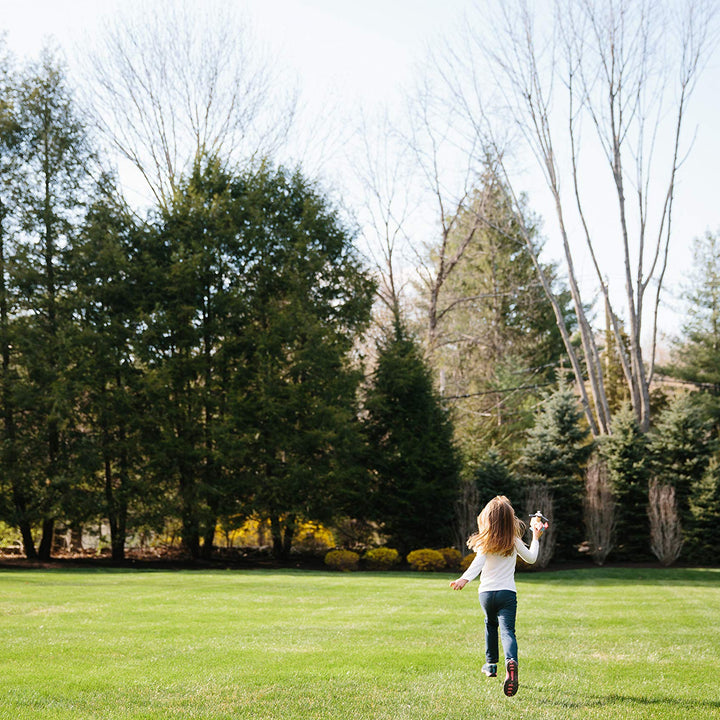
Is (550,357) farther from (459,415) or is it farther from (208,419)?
(208,419)

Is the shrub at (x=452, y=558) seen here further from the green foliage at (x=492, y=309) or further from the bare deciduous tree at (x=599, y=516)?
the green foliage at (x=492, y=309)

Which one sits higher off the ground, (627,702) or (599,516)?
(599,516)

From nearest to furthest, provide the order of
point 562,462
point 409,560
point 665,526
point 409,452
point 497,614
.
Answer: point 497,614 < point 409,560 < point 665,526 < point 562,462 < point 409,452

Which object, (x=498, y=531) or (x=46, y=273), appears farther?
(x=46, y=273)

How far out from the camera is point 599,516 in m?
19.3

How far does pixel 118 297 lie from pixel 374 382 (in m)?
7.48

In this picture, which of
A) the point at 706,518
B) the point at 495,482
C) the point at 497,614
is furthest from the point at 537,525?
the point at 706,518

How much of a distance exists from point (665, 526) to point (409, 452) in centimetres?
678

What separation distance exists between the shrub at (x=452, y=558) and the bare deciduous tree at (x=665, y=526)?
507 centimetres

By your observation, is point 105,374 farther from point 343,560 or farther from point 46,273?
point 343,560

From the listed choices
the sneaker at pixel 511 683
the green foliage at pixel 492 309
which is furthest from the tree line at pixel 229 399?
the sneaker at pixel 511 683

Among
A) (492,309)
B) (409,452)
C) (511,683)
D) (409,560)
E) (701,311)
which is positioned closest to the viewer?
(511,683)

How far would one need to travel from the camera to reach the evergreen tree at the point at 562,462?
66.0 ft

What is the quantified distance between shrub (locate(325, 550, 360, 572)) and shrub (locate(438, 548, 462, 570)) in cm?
212
